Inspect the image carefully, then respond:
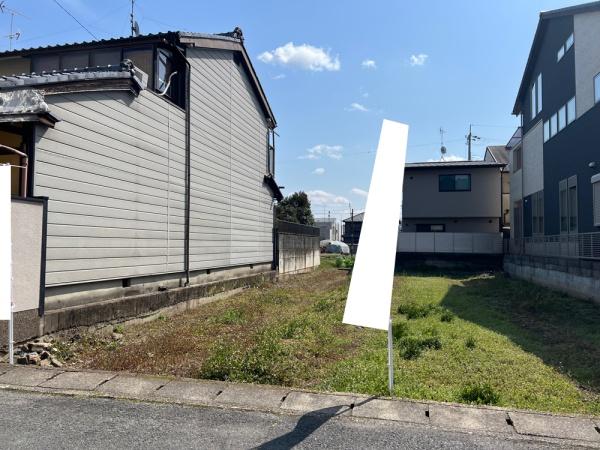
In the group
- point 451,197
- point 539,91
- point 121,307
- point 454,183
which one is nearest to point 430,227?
point 451,197

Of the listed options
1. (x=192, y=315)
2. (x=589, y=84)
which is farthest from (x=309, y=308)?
(x=589, y=84)

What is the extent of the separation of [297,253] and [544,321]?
12690mm

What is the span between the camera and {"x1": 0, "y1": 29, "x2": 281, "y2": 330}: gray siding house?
251 inches

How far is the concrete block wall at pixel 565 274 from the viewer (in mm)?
10219

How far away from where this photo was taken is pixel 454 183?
80.5 ft

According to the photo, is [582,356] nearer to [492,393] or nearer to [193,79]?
[492,393]

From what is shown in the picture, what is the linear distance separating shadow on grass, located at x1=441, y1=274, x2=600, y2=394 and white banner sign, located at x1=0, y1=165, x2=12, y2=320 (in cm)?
607

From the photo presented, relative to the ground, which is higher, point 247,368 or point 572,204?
point 572,204

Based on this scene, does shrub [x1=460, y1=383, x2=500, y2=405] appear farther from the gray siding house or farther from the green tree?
the green tree

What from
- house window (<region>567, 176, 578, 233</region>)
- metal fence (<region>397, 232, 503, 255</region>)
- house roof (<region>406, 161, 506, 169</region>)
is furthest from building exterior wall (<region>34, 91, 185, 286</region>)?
house roof (<region>406, 161, 506, 169</region>)

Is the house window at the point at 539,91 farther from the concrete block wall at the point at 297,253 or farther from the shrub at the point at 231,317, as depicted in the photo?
the shrub at the point at 231,317

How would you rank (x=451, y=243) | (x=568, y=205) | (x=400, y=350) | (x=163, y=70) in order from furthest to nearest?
1. (x=451, y=243)
2. (x=568, y=205)
3. (x=163, y=70)
4. (x=400, y=350)

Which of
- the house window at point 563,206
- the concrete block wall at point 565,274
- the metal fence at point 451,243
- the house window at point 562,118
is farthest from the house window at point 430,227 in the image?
the house window at point 562,118

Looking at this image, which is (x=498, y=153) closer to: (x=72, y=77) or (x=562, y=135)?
(x=562, y=135)
